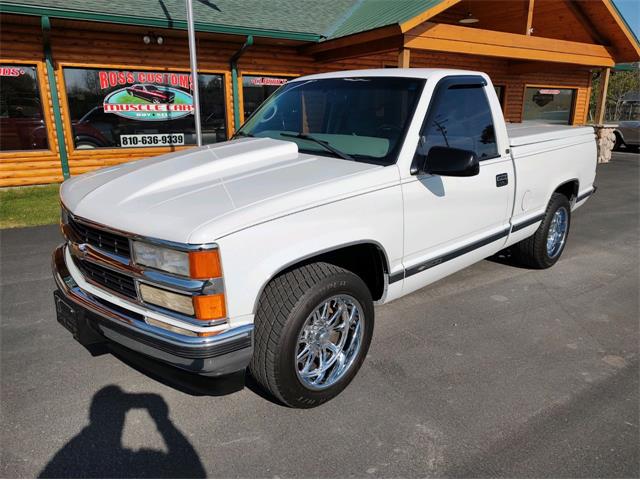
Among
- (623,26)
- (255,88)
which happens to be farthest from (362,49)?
(623,26)

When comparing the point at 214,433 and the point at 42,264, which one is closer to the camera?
the point at 214,433

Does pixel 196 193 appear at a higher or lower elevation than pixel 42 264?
higher

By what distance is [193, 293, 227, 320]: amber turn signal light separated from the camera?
2.18 m

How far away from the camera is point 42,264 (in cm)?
530

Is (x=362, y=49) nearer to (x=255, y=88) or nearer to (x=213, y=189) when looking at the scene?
(x=255, y=88)

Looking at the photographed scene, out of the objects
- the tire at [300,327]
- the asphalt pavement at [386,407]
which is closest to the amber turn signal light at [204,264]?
the tire at [300,327]

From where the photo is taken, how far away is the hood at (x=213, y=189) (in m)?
2.24

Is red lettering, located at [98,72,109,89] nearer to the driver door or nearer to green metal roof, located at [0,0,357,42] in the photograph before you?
green metal roof, located at [0,0,357,42]

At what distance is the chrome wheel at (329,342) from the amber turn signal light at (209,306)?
56cm

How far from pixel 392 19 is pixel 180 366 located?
8.19 m

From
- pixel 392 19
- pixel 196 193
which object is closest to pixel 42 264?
pixel 196 193

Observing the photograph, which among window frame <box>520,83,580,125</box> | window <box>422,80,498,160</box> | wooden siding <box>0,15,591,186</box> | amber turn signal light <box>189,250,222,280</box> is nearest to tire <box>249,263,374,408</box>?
amber turn signal light <box>189,250,222,280</box>

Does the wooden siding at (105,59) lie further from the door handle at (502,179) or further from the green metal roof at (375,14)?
the door handle at (502,179)

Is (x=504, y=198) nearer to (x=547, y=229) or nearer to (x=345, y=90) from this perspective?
(x=547, y=229)
